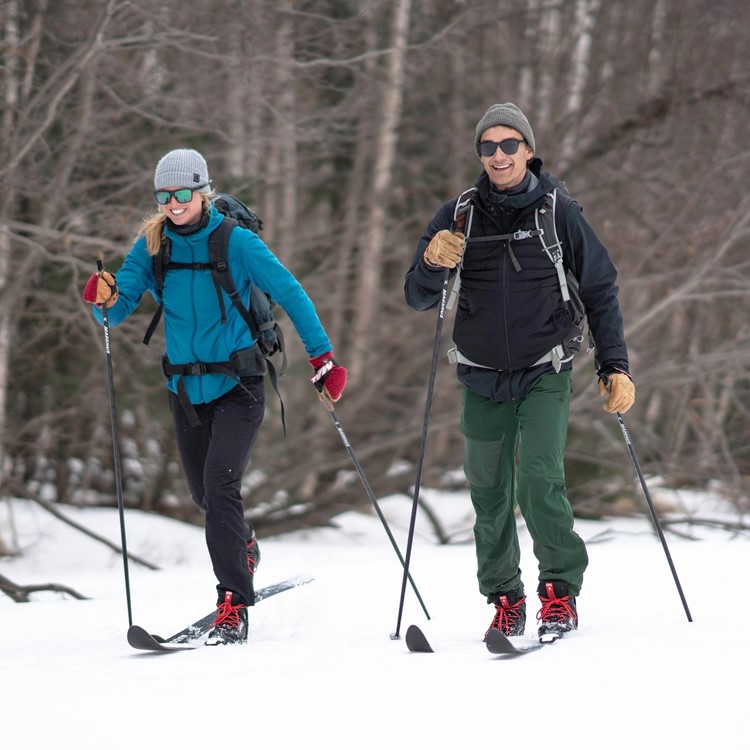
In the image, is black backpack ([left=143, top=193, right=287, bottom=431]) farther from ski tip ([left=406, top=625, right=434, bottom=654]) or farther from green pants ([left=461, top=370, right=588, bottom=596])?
ski tip ([left=406, top=625, right=434, bottom=654])

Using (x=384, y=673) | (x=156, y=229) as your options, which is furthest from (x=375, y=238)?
(x=384, y=673)

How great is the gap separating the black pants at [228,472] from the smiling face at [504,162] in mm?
1304

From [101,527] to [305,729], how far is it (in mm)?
8379

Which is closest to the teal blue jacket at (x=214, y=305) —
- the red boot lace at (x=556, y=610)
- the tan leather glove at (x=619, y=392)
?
the tan leather glove at (x=619, y=392)

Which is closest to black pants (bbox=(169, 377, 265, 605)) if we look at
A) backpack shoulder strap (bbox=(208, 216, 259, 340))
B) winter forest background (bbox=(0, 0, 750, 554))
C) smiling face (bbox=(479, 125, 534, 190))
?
backpack shoulder strap (bbox=(208, 216, 259, 340))

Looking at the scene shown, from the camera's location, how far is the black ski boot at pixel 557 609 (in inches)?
184

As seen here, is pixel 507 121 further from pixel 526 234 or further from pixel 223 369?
pixel 223 369

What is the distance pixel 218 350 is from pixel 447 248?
1.06 meters

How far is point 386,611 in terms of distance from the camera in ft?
19.5

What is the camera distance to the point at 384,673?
402cm

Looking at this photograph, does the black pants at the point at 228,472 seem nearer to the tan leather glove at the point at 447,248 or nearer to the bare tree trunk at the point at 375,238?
the tan leather glove at the point at 447,248

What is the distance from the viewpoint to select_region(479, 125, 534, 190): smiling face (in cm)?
467

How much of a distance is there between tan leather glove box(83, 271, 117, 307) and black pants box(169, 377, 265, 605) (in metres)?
0.50

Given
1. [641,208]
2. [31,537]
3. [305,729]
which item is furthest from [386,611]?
[641,208]
